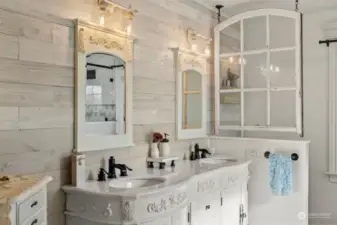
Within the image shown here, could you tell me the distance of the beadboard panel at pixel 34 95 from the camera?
1.93 meters

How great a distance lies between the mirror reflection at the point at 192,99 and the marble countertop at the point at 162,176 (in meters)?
0.39

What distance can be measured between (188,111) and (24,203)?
228 centimetres

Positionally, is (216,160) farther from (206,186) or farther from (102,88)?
(102,88)

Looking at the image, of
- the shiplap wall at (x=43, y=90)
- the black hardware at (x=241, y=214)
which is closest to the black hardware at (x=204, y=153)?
the black hardware at (x=241, y=214)

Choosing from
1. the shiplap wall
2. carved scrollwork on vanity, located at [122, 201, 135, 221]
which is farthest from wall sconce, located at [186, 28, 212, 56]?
carved scrollwork on vanity, located at [122, 201, 135, 221]

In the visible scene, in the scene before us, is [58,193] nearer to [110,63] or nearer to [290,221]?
[110,63]

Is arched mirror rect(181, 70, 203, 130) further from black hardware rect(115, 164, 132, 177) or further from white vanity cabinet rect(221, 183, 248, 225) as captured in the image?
black hardware rect(115, 164, 132, 177)

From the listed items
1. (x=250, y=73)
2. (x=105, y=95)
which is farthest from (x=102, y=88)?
(x=250, y=73)

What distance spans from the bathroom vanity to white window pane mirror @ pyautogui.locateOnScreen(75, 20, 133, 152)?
31cm

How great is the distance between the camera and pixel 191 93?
11.7 feet

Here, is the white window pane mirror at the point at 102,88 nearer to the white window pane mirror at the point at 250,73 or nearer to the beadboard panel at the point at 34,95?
the beadboard panel at the point at 34,95

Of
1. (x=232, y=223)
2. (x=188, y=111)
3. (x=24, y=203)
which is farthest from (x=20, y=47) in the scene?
(x=232, y=223)

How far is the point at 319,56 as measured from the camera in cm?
A: 371

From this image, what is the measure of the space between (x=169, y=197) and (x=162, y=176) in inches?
12.3
